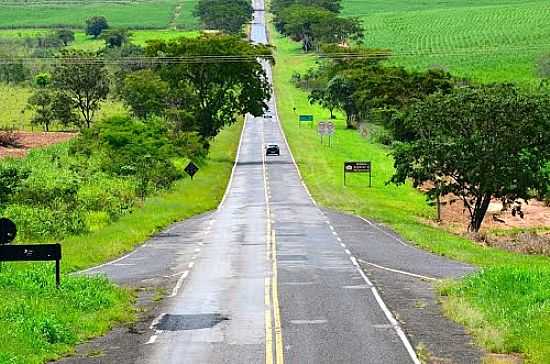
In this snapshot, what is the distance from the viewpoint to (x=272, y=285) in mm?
29641

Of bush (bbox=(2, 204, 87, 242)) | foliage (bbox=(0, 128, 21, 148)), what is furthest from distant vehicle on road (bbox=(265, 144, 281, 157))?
bush (bbox=(2, 204, 87, 242))

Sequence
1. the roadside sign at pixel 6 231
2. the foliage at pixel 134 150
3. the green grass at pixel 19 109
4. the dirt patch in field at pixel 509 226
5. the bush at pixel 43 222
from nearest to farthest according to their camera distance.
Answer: the roadside sign at pixel 6 231
the bush at pixel 43 222
the dirt patch in field at pixel 509 226
the foliage at pixel 134 150
the green grass at pixel 19 109

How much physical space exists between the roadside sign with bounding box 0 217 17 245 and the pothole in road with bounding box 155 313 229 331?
174 inches

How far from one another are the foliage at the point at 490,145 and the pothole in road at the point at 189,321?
100 ft

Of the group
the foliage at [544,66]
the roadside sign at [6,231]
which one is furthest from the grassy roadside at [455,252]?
the foliage at [544,66]

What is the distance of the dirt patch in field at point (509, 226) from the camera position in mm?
45562

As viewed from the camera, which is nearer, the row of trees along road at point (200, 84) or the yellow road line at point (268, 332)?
the yellow road line at point (268, 332)

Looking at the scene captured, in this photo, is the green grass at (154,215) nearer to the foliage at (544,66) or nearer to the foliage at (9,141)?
the foliage at (9,141)

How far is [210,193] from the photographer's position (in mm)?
67000

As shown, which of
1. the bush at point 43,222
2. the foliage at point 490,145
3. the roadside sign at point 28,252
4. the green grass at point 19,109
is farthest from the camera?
the green grass at point 19,109

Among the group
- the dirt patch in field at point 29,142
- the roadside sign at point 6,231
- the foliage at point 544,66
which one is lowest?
the dirt patch in field at point 29,142

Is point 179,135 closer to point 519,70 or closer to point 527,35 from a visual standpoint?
point 519,70

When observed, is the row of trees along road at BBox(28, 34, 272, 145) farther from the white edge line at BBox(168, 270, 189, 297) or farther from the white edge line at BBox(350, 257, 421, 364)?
the white edge line at BBox(350, 257, 421, 364)

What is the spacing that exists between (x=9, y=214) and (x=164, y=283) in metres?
13.8
